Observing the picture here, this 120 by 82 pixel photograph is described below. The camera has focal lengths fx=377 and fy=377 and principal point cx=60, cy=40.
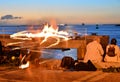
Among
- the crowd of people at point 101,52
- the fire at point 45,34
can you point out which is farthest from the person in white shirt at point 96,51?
the fire at point 45,34

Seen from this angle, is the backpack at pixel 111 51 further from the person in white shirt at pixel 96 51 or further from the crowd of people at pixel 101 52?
the person in white shirt at pixel 96 51

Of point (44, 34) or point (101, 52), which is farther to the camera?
point (44, 34)

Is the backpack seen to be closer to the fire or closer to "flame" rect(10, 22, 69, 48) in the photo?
the fire

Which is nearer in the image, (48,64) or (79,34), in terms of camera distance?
(48,64)

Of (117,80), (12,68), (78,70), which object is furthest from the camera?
(12,68)

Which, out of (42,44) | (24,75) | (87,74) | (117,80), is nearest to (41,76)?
(24,75)

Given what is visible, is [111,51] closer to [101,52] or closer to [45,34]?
[101,52]

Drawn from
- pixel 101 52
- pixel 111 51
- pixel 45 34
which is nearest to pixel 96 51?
pixel 101 52

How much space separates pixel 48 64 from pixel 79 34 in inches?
224

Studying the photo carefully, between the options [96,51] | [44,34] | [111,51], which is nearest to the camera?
[111,51]

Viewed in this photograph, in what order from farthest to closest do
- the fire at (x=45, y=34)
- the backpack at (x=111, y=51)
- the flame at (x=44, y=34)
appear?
the flame at (x=44, y=34) → the fire at (x=45, y=34) → the backpack at (x=111, y=51)

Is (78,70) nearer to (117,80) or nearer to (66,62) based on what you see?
(66,62)

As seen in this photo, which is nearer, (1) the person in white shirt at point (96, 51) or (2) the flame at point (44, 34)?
(1) the person in white shirt at point (96, 51)

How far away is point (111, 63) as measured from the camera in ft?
47.7
